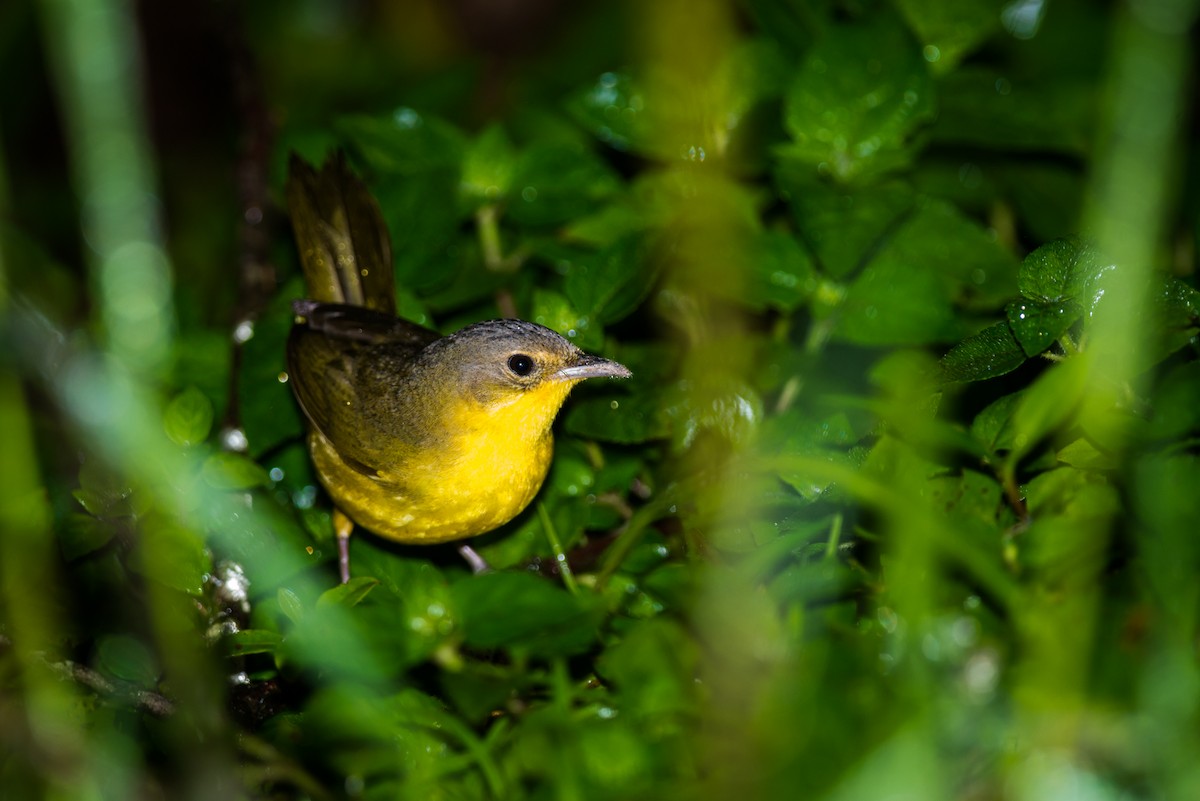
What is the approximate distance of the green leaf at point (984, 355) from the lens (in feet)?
8.95

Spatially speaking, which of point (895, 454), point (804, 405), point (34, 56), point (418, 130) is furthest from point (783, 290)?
point (34, 56)

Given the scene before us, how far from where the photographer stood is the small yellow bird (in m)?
3.18

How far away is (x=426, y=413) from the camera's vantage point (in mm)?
3326

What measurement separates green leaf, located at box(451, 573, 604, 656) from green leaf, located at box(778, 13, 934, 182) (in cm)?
200

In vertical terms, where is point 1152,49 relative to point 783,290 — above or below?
above

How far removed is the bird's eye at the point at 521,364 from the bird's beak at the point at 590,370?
82 mm

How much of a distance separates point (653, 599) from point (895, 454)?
2.49 ft

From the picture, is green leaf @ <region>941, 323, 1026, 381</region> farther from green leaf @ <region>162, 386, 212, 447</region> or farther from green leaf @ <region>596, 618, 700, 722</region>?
green leaf @ <region>162, 386, 212, 447</region>

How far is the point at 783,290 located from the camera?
3.62 m

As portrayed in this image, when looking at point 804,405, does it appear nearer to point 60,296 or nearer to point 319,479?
point 319,479

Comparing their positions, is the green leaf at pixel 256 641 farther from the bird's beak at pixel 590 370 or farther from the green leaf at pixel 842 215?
the green leaf at pixel 842 215

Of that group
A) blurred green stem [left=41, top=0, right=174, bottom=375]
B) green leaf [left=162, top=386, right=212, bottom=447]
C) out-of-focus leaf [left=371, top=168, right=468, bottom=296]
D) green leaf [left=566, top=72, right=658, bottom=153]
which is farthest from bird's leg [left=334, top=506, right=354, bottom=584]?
green leaf [left=566, top=72, right=658, bottom=153]

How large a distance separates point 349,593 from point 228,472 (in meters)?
0.72

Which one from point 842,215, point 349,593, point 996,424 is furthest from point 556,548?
point 842,215
